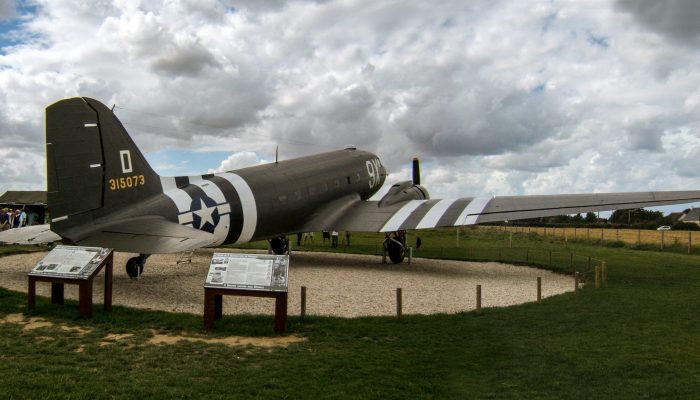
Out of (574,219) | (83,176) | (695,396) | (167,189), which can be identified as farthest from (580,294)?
(574,219)

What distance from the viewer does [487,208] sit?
22.1 metres

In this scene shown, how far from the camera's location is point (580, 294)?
1616 centimetres

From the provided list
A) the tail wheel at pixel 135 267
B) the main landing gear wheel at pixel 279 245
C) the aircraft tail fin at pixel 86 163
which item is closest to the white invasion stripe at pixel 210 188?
the aircraft tail fin at pixel 86 163

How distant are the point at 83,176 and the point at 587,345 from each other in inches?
519

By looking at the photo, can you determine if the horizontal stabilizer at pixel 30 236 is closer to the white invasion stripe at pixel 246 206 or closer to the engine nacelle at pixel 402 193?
the white invasion stripe at pixel 246 206

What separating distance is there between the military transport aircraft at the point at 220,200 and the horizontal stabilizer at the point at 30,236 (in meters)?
0.06

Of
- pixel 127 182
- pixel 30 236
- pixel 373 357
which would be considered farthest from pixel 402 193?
pixel 373 357

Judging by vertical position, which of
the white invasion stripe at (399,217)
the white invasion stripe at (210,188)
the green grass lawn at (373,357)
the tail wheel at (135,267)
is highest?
the white invasion stripe at (210,188)

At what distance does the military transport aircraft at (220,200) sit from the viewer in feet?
46.4

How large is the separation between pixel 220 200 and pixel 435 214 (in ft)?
30.0

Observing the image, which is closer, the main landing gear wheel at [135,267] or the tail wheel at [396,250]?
the main landing gear wheel at [135,267]

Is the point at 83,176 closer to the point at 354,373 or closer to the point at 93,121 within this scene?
the point at 93,121

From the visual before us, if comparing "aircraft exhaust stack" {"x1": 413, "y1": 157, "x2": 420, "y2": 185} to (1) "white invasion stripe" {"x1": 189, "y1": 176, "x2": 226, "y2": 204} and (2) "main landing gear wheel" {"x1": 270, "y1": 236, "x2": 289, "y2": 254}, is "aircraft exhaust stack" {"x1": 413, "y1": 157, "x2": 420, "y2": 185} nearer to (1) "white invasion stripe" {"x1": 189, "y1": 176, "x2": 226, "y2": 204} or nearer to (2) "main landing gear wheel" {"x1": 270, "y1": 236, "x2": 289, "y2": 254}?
(2) "main landing gear wheel" {"x1": 270, "y1": 236, "x2": 289, "y2": 254}

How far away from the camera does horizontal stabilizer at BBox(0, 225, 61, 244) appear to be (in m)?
16.6
